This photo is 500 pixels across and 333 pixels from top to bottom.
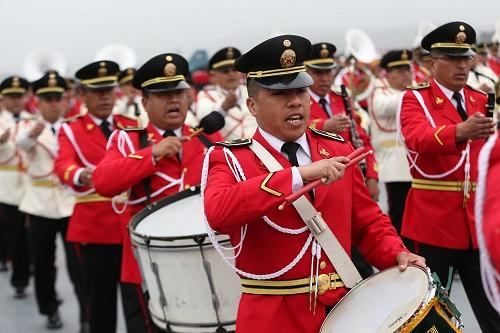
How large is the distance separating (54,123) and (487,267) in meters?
6.31

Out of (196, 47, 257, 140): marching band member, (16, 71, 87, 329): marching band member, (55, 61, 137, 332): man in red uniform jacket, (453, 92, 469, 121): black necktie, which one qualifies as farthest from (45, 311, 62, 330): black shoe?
(453, 92, 469, 121): black necktie

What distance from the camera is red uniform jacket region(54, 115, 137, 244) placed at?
6137 mm

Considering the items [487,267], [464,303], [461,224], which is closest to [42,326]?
[464,303]

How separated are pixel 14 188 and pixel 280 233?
6.93 metres

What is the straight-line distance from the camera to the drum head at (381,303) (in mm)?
2912

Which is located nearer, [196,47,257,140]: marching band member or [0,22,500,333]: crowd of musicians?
[0,22,500,333]: crowd of musicians

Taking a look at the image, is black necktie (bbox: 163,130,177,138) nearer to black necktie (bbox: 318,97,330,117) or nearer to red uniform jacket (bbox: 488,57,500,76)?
black necktie (bbox: 318,97,330,117)

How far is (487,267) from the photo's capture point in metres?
2.26

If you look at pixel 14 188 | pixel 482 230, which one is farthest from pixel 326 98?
pixel 482 230

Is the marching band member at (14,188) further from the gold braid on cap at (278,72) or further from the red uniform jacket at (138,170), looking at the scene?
the gold braid on cap at (278,72)

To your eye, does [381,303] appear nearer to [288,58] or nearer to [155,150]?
[288,58]

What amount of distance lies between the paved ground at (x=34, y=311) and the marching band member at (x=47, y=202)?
19 cm

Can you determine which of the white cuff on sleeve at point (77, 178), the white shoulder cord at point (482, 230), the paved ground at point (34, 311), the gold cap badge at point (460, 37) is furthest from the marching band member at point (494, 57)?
the white shoulder cord at point (482, 230)

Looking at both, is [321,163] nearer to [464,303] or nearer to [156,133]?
[156,133]
